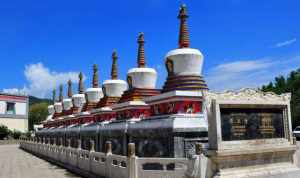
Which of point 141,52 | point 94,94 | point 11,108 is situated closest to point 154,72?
point 141,52

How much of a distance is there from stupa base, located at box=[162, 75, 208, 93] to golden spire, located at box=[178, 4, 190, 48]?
2.18 m

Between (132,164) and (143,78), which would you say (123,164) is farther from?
(143,78)

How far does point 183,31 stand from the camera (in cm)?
2031

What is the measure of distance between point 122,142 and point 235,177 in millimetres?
12467

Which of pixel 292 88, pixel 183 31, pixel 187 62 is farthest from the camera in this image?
pixel 292 88

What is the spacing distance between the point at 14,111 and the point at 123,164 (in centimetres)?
6389

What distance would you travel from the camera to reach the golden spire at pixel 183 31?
20.1m

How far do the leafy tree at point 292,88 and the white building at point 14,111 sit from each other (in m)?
47.1

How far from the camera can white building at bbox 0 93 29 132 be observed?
7133 cm

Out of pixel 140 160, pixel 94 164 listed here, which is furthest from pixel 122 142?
pixel 140 160

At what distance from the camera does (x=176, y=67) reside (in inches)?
759

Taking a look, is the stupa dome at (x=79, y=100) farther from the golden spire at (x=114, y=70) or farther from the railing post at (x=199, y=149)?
the railing post at (x=199, y=149)

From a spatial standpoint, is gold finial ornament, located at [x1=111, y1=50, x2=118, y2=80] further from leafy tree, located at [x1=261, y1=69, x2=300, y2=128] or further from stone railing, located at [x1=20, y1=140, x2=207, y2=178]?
leafy tree, located at [x1=261, y1=69, x2=300, y2=128]

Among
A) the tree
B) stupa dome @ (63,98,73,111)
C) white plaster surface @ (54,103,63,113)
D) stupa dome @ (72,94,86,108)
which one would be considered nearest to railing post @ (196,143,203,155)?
stupa dome @ (72,94,86,108)
